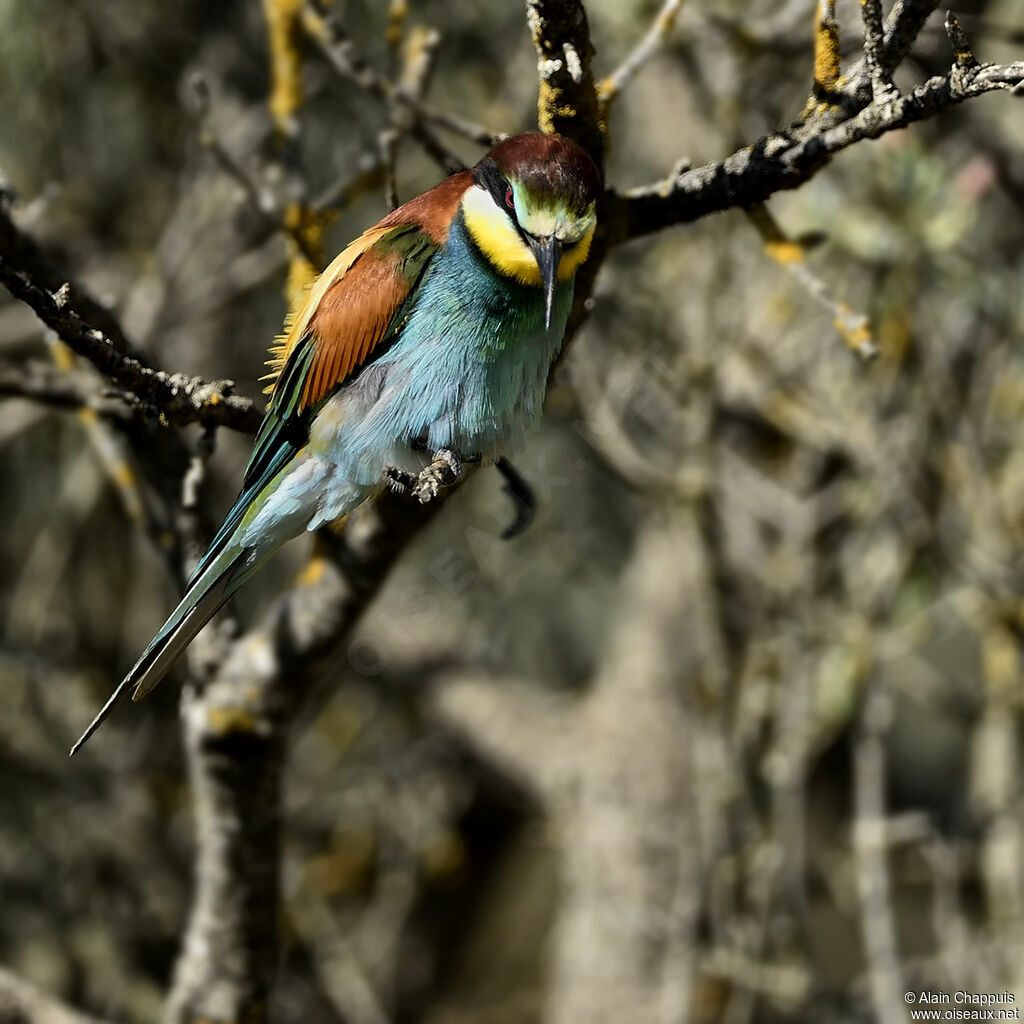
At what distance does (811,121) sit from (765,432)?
2853 mm

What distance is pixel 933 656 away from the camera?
25.1 ft

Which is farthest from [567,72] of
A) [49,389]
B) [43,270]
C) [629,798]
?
[629,798]

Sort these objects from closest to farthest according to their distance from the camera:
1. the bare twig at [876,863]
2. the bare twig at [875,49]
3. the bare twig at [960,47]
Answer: the bare twig at [960,47]
the bare twig at [875,49]
the bare twig at [876,863]

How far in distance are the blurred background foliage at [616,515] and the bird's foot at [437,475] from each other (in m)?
0.72

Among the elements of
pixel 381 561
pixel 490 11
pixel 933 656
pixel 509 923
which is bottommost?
pixel 381 561

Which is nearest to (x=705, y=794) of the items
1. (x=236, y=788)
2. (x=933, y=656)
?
(x=236, y=788)

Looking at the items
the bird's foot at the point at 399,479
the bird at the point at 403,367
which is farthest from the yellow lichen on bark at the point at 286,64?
the bird's foot at the point at 399,479

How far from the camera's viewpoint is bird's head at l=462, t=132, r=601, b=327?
179 cm

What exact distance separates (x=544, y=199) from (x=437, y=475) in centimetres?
46

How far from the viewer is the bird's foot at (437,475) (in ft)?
5.94

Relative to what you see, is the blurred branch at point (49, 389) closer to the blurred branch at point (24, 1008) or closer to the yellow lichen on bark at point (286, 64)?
the yellow lichen on bark at point (286, 64)

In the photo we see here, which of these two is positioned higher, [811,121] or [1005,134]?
[1005,134]

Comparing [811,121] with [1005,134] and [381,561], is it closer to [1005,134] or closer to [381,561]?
[381,561]

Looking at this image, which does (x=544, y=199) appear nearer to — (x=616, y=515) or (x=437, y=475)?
(x=437, y=475)
